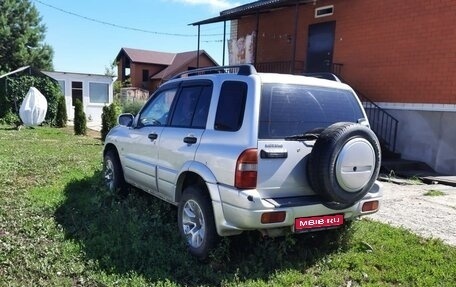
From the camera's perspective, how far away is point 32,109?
60.7 feet

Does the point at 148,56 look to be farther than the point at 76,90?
Yes

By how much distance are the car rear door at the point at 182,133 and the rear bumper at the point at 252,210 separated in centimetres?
73

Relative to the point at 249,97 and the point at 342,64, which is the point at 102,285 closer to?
the point at 249,97

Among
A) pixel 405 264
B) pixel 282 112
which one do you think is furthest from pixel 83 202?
pixel 405 264

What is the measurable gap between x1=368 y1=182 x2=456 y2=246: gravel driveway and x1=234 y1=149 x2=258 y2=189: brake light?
2498 millimetres

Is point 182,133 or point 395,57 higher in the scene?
point 395,57

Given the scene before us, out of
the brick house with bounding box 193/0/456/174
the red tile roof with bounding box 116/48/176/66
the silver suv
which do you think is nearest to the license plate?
the silver suv

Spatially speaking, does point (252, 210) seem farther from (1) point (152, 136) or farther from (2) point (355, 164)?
(1) point (152, 136)

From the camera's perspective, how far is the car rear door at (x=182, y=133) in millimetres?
4336

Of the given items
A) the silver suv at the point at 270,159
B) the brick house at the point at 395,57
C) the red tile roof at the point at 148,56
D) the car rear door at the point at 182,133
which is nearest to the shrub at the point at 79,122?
the brick house at the point at 395,57

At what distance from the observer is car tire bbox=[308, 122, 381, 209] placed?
364cm

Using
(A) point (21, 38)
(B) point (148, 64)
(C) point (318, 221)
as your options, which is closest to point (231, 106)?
(C) point (318, 221)

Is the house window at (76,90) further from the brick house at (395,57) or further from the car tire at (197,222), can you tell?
the car tire at (197,222)

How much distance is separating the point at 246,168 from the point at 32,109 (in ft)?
56.8
